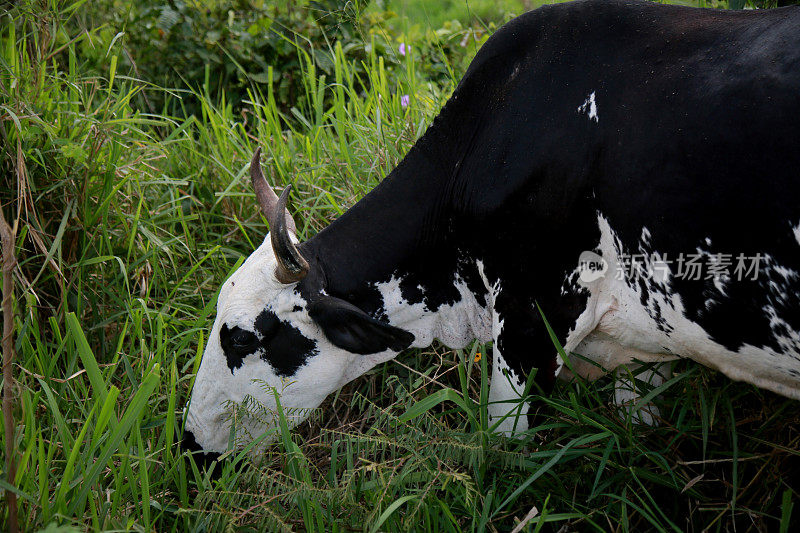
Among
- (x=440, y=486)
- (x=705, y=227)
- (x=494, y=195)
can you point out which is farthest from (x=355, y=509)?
(x=705, y=227)

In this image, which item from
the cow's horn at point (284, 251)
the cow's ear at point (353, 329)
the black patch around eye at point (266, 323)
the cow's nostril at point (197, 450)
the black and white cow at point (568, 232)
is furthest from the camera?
the cow's nostril at point (197, 450)

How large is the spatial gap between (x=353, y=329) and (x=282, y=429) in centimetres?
39

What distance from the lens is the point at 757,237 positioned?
2084 millimetres

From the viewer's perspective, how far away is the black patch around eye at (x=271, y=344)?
2719 mm

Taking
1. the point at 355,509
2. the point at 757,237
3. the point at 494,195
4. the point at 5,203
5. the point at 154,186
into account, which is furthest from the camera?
the point at 154,186

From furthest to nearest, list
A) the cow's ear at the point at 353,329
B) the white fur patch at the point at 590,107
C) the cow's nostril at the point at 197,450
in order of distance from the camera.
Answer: the cow's nostril at the point at 197,450 < the cow's ear at the point at 353,329 < the white fur patch at the point at 590,107

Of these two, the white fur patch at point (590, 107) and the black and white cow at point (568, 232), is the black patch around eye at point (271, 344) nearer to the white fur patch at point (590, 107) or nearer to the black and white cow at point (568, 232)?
the black and white cow at point (568, 232)

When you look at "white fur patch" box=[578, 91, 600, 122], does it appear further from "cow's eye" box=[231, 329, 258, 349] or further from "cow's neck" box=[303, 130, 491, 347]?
"cow's eye" box=[231, 329, 258, 349]

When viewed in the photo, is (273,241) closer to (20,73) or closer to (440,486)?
(440,486)

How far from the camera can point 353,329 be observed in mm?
2650

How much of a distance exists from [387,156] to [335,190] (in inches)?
12.2

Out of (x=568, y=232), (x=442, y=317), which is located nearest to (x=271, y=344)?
(x=442, y=317)

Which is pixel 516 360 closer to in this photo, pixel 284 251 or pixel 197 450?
pixel 284 251

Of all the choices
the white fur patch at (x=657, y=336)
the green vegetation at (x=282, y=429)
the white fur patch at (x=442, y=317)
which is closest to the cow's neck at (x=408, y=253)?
the white fur patch at (x=442, y=317)
